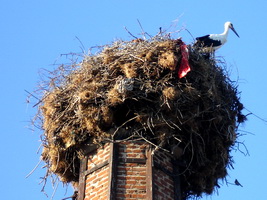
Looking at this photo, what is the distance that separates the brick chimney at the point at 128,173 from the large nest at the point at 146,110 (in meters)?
0.18

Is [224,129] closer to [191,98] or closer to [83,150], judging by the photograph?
[191,98]

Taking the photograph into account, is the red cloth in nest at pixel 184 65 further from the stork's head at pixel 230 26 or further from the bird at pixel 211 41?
the stork's head at pixel 230 26

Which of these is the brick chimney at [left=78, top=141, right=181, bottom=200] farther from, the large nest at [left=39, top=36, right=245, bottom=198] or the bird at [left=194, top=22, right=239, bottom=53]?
the bird at [left=194, top=22, right=239, bottom=53]

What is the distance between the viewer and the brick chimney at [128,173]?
1009 centimetres

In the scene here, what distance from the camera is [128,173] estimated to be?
10.3 m

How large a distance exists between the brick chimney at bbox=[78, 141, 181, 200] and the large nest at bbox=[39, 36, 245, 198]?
0.18m

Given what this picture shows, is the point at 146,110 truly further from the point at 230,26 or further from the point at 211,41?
the point at 230,26

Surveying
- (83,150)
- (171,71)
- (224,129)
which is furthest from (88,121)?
(224,129)

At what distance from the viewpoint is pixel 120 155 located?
10.6m

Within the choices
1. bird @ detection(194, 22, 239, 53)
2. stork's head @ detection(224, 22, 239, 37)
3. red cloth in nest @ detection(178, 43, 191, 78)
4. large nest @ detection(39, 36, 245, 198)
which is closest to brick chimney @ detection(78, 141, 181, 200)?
large nest @ detection(39, 36, 245, 198)

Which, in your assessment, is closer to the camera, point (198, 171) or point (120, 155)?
point (120, 155)

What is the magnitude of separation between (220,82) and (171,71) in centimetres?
124

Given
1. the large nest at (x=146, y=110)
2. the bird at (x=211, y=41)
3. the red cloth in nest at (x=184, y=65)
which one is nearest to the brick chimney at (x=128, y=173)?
the large nest at (x=146, y=110)

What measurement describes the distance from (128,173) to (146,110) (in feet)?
3.53
